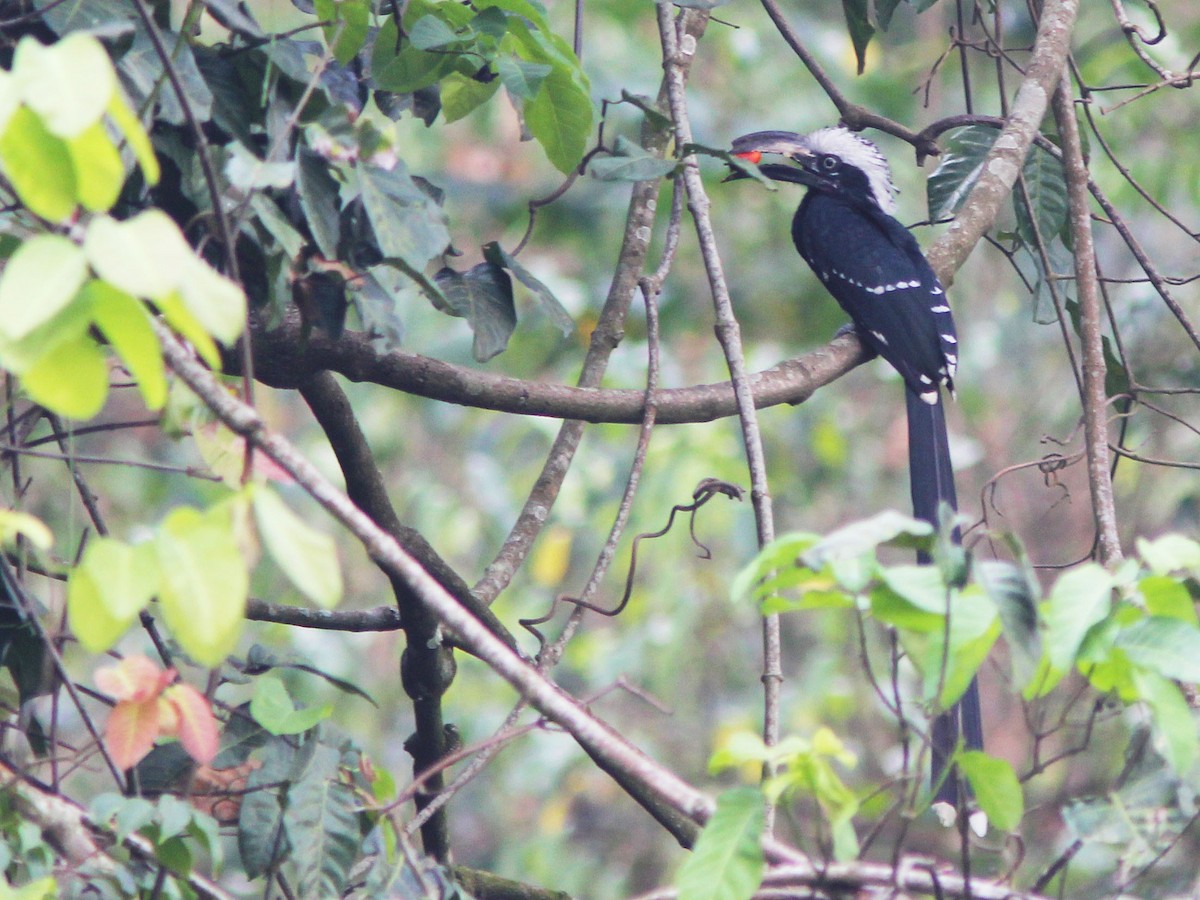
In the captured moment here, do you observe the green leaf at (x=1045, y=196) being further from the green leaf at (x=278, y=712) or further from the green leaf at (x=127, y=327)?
the green leaf at (x=127, y=327)

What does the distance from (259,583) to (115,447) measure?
6.74ft

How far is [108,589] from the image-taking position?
0.95 meters

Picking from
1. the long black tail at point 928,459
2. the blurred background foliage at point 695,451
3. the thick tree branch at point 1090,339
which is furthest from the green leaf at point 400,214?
the blurred background foliage at point 695,451

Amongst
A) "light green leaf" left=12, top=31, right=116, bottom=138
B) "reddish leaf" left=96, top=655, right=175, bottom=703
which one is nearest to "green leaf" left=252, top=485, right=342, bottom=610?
"light green leaf" left=12, top=31, right=116, bottom=138

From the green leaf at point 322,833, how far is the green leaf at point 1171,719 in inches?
34.2

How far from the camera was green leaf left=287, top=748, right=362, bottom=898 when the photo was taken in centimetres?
147

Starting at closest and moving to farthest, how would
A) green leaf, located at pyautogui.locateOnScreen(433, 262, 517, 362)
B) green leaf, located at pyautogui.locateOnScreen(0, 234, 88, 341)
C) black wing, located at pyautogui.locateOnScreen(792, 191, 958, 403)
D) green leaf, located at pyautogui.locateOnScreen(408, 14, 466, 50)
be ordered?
green leaf, located at pyautogui.locateOnScreen(0, 234, 88, 341)
green leaf, located at pyautogui.locateOnScreen(408, 14, 466, 50)
green leaf, located at pyautogui.locateOnScreen(433, 262, 517, 362)
black wing, located at pyautogui.locateOnScreen(792, 191, 958, 403)

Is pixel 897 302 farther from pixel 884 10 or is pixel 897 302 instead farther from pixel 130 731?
pixel 130 731

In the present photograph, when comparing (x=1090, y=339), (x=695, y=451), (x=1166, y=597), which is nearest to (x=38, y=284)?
(x=1166, y=597)

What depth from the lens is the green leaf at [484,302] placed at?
1.85 metres

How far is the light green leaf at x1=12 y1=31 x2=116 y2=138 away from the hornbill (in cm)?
226

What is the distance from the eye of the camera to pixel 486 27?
69.7 inches

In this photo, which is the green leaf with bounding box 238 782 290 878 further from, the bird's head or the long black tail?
the bird's head

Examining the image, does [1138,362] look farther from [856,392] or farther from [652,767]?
[652,767]
